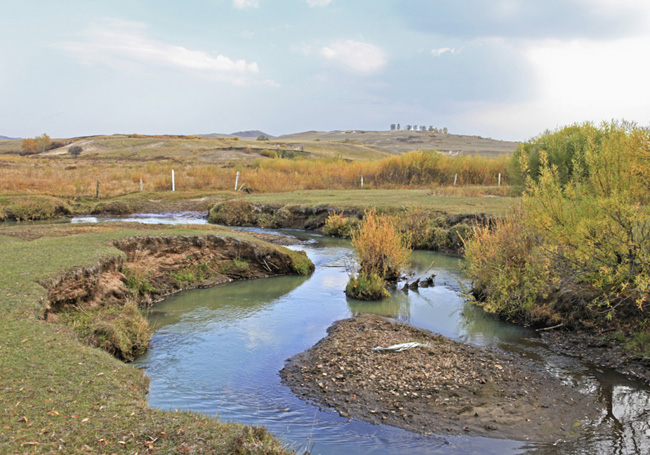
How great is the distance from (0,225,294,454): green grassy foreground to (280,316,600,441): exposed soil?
7.25ft

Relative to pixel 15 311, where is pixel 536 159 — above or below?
above

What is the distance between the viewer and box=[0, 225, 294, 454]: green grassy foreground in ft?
13.6

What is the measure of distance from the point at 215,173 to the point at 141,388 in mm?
35625

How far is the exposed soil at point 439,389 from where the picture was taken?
5906mm

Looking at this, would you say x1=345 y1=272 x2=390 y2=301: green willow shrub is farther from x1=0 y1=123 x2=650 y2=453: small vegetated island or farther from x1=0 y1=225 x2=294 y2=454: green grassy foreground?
x1=0 y1=225 x2=294 y2=454: green grassy foreground

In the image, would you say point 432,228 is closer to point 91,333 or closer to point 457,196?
point 457,196

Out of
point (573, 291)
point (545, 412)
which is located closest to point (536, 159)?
point (573, 291)

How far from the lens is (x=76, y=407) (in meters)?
4.79

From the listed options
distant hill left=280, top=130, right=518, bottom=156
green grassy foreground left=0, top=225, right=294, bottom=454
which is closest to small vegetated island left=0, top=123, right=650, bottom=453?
green grassy foreground left=0, top=225, right=294, bottom=454

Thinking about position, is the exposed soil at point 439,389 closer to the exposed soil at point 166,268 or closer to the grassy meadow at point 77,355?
the grassy meadow at point 77,355

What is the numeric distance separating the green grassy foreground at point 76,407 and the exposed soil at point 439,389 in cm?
221

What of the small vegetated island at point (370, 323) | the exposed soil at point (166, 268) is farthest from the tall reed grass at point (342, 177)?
the exposed soil at point (166, 268)

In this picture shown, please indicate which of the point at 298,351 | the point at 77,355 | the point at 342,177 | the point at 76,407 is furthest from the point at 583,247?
the point at 342,177

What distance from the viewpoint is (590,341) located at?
867 cm
